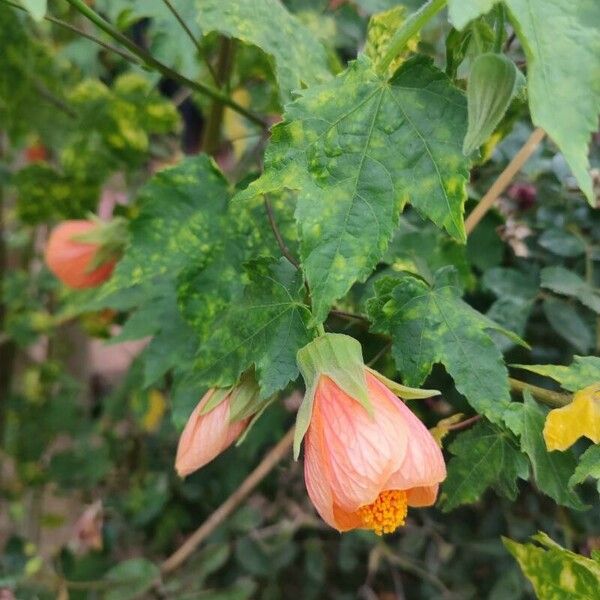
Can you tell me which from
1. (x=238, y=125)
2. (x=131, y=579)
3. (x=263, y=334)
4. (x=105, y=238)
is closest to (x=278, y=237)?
(x=263, y=334)

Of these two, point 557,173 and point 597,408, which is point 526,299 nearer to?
point 557,173

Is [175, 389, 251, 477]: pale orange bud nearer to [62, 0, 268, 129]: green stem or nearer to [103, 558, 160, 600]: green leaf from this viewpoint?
[62, 0, 268, 129]: green stem

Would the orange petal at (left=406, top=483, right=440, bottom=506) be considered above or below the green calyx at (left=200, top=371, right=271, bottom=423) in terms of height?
above

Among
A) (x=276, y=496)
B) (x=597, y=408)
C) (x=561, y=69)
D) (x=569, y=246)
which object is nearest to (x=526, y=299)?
(x=569, y=246)

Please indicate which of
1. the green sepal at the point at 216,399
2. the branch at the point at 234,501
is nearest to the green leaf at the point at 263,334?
the green sepal at the point at 216,399

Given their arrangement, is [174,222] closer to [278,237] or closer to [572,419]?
[278,237]

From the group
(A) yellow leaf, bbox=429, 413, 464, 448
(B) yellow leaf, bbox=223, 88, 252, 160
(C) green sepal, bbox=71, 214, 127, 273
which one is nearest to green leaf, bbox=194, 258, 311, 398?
(A) yellow leaf, bbox=429, 413, 464, 448

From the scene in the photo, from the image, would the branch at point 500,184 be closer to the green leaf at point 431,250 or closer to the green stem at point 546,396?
the green leaf at point 431,250
